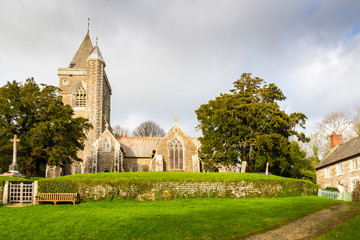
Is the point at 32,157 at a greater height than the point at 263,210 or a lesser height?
greater

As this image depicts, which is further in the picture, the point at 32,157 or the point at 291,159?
the point at 291,159

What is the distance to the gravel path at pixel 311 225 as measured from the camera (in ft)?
41.2

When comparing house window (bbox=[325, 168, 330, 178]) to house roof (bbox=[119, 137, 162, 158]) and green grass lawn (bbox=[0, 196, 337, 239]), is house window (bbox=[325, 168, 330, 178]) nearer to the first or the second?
green grass lawn (bbox=[0, 196, 337, 239])

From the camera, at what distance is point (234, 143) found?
3338 cm

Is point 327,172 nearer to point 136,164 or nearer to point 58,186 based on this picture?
point 136,164

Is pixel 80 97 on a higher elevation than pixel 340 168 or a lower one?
higher

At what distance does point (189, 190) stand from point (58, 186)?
8.18 metres

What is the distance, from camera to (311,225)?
47.0 feet

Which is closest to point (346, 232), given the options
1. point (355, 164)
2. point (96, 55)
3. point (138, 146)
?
point (355, 164)

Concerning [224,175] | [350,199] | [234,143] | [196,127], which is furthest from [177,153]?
[350,199]

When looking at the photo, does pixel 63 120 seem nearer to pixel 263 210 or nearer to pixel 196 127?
pixel 196 127

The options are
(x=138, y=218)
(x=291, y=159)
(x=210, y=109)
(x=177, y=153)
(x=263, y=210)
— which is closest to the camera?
(x=138, y=218)

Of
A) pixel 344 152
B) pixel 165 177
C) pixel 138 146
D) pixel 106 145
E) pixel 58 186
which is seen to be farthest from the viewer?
pixel 138 146

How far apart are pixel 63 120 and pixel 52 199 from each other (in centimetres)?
1103
